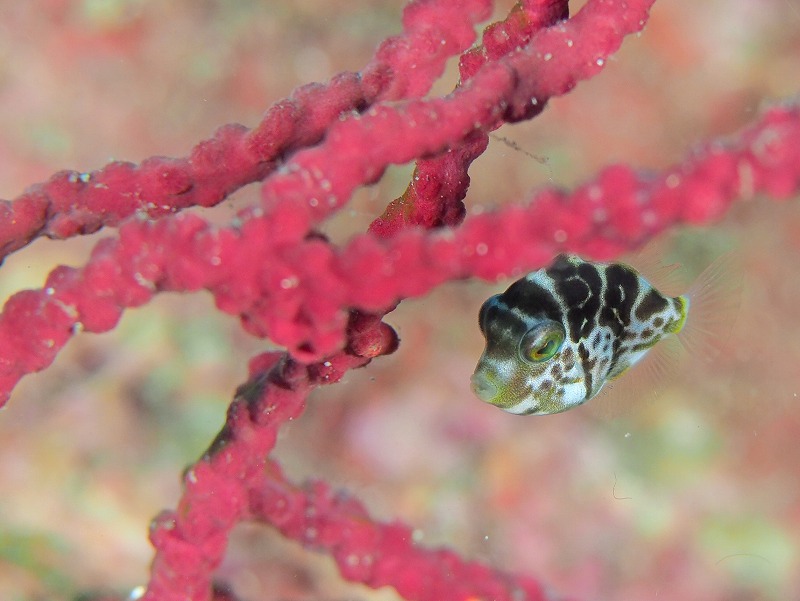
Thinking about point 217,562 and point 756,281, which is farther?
point 756,281

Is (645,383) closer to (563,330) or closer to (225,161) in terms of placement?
(563,330)

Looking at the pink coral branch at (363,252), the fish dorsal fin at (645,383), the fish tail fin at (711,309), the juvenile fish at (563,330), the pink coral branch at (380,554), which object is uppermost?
the pink coral branch at (363,252)

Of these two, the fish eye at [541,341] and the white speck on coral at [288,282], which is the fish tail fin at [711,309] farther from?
the white speck on coral at [288,282]

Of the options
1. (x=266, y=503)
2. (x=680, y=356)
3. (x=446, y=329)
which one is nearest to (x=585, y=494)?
(x=680, y=356)

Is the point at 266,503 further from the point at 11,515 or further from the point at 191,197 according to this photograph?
the point at 11,515

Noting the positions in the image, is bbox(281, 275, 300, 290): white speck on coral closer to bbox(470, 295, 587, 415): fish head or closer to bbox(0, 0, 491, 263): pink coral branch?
bbox(0, 0, 491, 263): pink coral branch

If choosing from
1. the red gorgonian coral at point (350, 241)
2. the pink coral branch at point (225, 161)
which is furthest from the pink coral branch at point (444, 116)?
the pink coral branch at point (225, 161)
